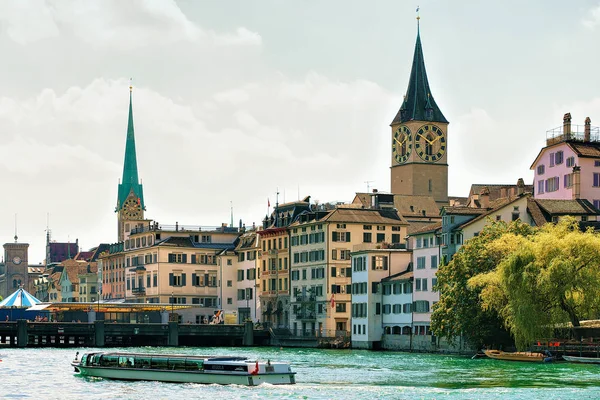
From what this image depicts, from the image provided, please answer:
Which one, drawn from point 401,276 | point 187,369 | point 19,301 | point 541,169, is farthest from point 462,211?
point 19,301

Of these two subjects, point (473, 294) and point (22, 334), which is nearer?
point (473, 294)

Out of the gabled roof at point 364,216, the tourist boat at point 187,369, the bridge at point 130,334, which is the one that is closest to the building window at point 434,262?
the gabled roof at point 364,216

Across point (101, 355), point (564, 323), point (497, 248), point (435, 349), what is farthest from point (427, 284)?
point (101, 355)

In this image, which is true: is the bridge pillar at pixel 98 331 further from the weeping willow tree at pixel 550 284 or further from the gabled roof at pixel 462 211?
the weeping willow tree at pixel 550 284

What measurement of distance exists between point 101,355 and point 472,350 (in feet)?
133

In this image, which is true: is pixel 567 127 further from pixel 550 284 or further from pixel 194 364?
pixel 194 364

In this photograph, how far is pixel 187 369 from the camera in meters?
96.8

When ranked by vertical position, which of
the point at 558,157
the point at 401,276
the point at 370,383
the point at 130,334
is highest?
the point at 558,157

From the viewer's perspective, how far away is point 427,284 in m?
146

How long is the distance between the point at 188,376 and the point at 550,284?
Answer: 106ft

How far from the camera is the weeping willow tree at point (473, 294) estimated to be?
124 m

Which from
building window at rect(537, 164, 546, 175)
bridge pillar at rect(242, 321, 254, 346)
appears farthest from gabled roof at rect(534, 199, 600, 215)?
bridge pillar at rect(242, 321, 254, 346)

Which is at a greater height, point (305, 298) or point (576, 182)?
point (576, 182)

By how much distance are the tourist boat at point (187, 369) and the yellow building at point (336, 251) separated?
6730 centimetres
